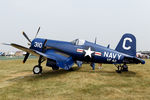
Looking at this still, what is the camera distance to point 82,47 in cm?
1111

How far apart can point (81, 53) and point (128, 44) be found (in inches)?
138

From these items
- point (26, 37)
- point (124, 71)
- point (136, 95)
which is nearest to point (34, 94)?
point (136, 95)

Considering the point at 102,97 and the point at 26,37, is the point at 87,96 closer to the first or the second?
the point at 102,97

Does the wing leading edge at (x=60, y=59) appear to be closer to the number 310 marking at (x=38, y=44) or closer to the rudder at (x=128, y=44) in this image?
the number 310 marking at (x=38, y=44)

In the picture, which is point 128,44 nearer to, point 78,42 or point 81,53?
→ point 81,53

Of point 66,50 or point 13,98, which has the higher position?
point 66,50

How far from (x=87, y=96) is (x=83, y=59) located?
19.8 feet

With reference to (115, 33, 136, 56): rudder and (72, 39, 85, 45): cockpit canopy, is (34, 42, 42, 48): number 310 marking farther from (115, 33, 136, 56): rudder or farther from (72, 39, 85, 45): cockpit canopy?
(115, 33, 136, 56): rudder

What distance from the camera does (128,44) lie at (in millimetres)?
10234

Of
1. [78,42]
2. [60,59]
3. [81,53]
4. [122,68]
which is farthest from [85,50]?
[122,68]

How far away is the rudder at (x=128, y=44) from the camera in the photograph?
1012 centimetres

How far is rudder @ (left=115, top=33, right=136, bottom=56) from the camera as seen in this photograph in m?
10.1

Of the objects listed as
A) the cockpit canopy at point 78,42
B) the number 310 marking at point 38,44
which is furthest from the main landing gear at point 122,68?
the number 310 marking at point 38,44

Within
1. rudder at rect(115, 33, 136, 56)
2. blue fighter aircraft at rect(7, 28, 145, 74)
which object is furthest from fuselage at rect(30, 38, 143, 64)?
rudder at rect(115, 33, 136, 56)
